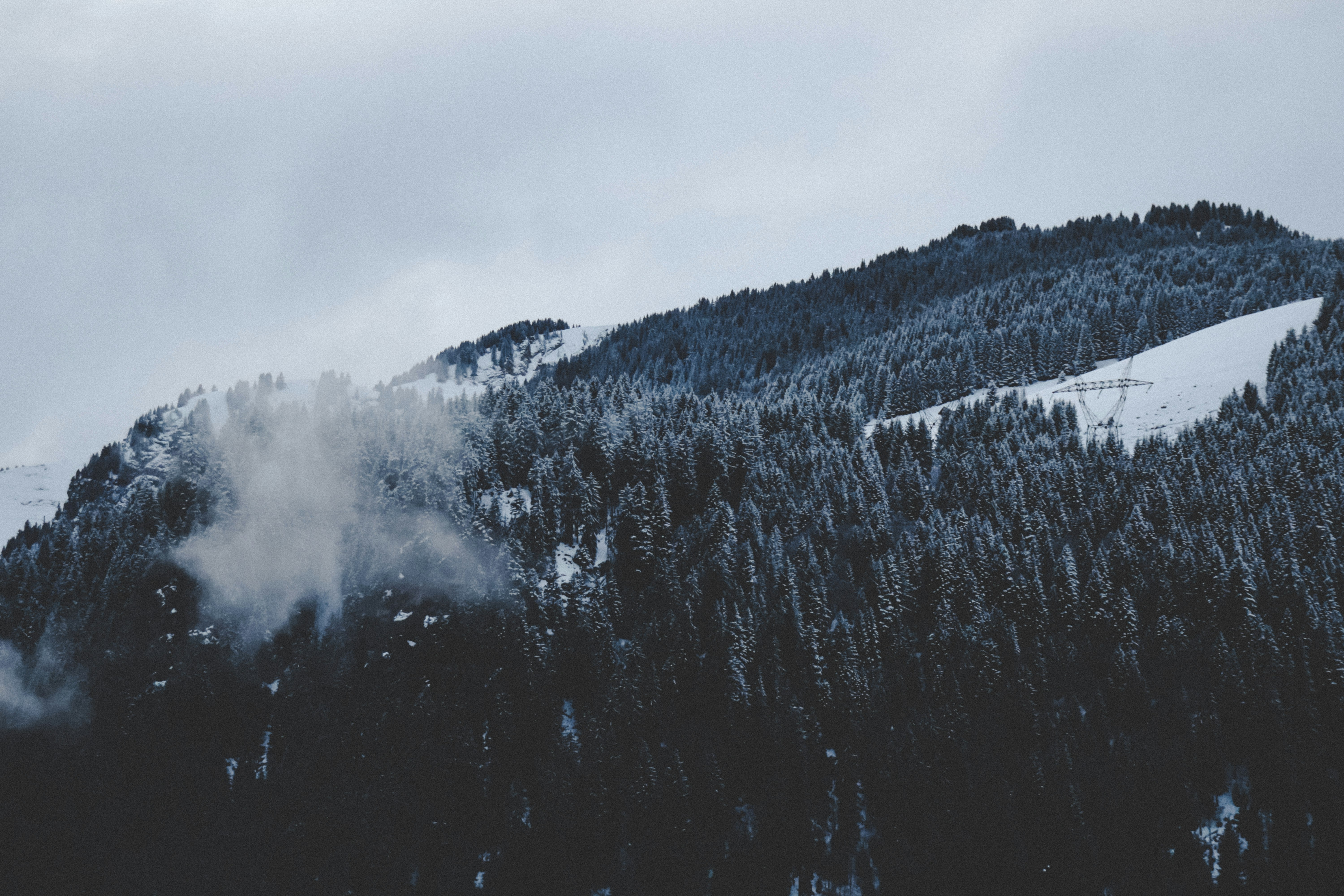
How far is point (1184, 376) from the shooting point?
421 ft

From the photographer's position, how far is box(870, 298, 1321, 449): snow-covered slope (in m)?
116

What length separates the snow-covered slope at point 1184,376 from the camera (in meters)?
116

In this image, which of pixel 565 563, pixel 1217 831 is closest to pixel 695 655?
pixel 565 563

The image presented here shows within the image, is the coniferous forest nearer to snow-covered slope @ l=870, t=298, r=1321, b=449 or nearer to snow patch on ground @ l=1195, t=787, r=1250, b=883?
snow patch on ground @ l=1195, t=787, r=1250, b=883

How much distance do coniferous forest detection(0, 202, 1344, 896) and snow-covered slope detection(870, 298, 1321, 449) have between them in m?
4.82

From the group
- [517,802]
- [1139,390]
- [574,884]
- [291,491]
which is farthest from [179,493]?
[1139,390]

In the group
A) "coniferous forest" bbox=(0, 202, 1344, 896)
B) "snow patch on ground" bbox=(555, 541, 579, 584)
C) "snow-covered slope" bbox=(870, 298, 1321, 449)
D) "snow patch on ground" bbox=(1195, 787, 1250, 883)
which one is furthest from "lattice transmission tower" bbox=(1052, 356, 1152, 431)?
"snow patch on ground" bbox=(555, 541, 579, 584)

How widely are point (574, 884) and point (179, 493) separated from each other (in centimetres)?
9521

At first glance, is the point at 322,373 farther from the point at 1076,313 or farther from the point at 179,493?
the point at 1076,313

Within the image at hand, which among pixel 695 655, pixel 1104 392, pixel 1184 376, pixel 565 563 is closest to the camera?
pixel 695 655

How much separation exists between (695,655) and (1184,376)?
303 ft

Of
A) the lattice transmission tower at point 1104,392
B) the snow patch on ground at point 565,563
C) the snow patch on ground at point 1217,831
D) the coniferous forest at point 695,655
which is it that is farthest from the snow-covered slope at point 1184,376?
the snow patch on ground at point 565,563

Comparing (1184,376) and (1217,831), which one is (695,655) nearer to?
(1217,831)

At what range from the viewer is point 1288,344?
4929 inches
